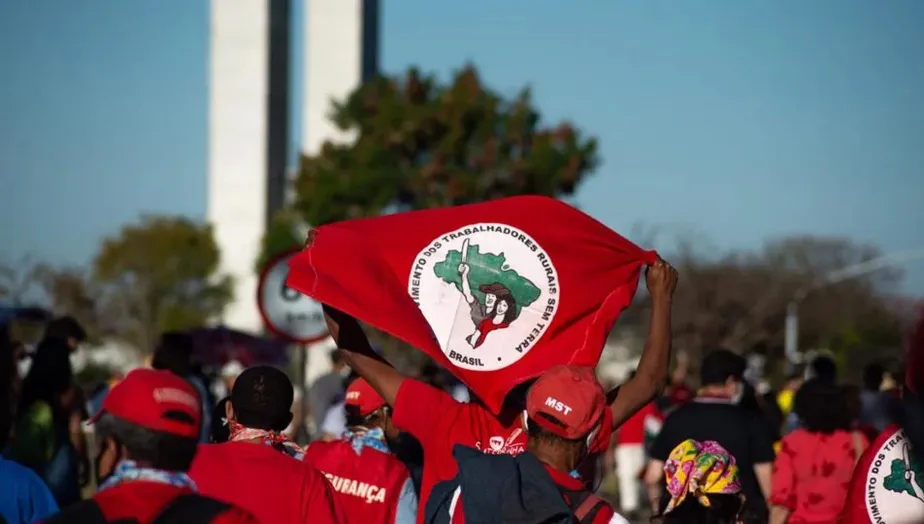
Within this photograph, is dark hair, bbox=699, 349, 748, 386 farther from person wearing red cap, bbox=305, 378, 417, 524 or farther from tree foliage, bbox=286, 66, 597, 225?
tree foliage, bbox=286, 66, 597, 225

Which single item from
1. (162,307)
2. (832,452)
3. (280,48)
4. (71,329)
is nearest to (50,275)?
(162,307)

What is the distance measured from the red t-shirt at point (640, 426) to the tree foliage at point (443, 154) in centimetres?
2387

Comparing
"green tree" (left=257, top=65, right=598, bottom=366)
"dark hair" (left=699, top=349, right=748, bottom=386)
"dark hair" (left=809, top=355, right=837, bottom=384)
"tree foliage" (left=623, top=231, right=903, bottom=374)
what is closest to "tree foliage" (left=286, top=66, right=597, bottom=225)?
"green tree" (left=257, top=65, right=598, bottom=366)

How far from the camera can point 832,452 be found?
8680mm

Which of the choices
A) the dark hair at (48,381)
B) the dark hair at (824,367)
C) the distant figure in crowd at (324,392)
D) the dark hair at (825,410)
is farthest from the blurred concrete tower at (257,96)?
the dark hair at (825,410)

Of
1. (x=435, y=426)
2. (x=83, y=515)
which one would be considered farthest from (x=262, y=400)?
(x=83, y=515)

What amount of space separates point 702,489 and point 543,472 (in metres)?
1.58

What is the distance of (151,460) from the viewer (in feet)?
13.3

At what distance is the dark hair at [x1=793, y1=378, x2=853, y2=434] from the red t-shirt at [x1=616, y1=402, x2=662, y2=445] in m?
8.11

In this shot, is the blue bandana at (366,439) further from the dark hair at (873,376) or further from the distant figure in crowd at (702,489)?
the dark hair at (873,376)

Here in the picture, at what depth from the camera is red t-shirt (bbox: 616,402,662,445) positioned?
17.1 m

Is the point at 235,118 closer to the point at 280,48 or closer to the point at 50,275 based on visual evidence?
the point at 280,48

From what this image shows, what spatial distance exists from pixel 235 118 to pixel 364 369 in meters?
64.0

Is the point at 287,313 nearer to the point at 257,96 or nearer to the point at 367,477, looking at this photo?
the point at 367,477
